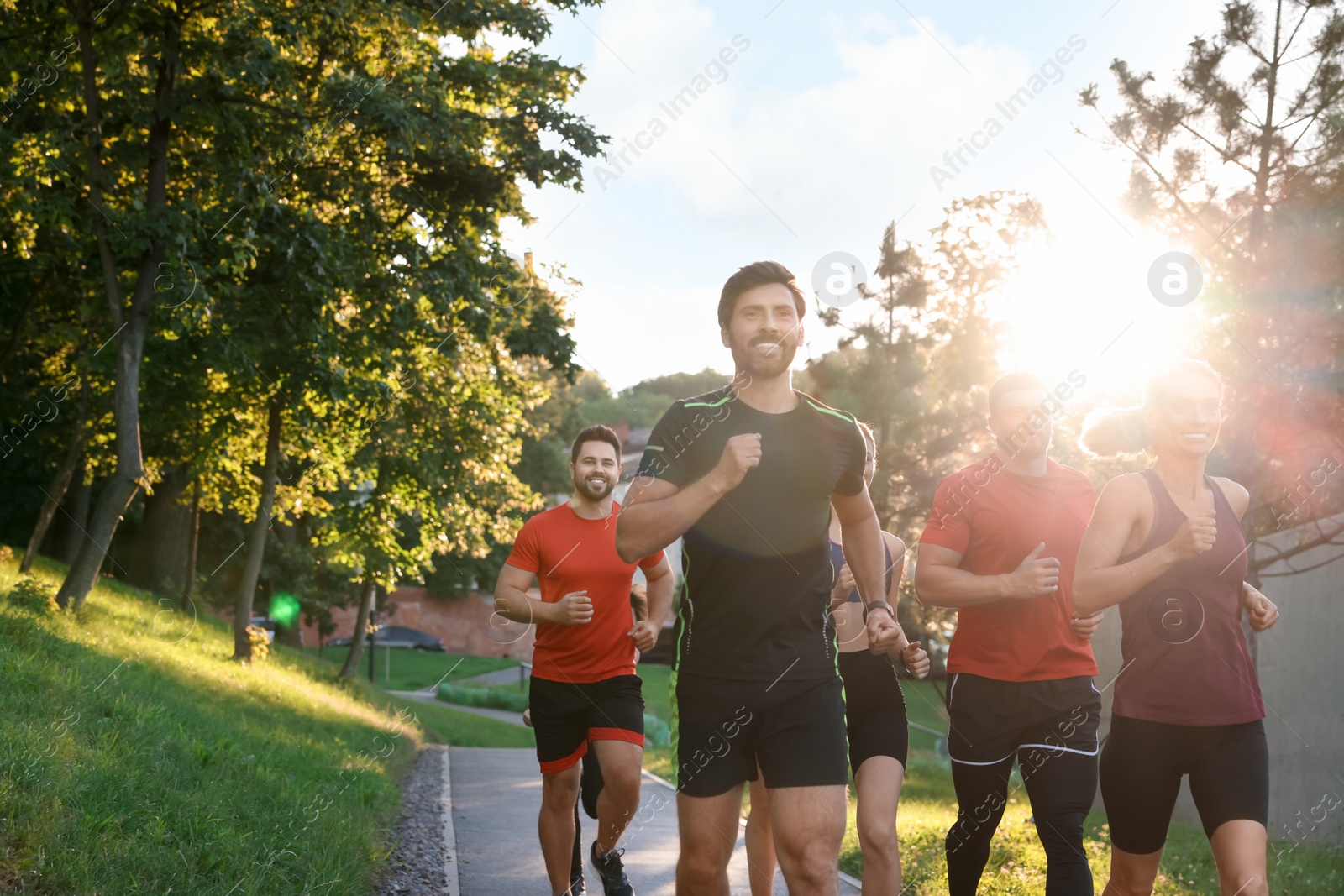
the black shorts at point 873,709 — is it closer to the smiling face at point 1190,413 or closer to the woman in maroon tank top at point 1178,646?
the woman in maroon tank top at point 1178,646

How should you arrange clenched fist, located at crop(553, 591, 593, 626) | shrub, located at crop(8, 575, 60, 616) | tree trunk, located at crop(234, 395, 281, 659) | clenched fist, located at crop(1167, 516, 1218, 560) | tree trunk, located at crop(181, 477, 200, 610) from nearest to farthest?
clenched fist, located at crop(1167, 516, 1218, 560) → clenched fist, located at crop(553, 591, 593, 626) → shrub, located at crop(8, 575, 60, 616) → tree trunk, located at crop(234, 395, 281, 659) → tree trunk, located at crop(181, 477, 200, 610)

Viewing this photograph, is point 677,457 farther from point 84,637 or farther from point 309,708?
point 309,708

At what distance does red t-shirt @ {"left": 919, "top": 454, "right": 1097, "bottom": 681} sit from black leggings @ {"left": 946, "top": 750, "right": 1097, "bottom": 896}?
1.20 ft

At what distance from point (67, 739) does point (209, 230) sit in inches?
348

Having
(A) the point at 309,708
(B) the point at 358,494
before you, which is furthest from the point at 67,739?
(B) the point at 358,494

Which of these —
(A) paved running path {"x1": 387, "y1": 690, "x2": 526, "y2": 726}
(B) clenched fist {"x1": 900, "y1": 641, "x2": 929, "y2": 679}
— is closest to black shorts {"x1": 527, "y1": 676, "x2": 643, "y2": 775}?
(B) clenched fist {"x1": 900, "y1": 641, "x2": 929, "y2": 679}

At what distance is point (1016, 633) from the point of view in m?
4.83

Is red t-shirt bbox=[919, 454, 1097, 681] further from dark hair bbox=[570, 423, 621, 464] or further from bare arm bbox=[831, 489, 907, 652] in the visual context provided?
dark hair bbox=[570, 423, 621, 464]

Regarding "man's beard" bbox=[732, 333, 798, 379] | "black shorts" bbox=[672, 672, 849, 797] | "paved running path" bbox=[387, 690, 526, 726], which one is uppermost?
"man's beard" bbox=[732, 333, 798, 379]

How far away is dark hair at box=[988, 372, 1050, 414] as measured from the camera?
5059mm

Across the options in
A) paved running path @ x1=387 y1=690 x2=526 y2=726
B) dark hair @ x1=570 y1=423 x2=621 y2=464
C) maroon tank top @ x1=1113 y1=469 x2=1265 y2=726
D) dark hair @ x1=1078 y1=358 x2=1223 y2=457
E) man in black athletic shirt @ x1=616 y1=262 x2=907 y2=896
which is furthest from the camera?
paved running path @ x1=387 y1=690 x2=526 y2=726

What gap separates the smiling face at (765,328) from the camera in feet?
12.8

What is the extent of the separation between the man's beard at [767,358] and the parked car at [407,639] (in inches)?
2700

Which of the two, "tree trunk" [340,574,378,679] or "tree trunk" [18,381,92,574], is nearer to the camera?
"tree trunk" [18,381,92,574]
